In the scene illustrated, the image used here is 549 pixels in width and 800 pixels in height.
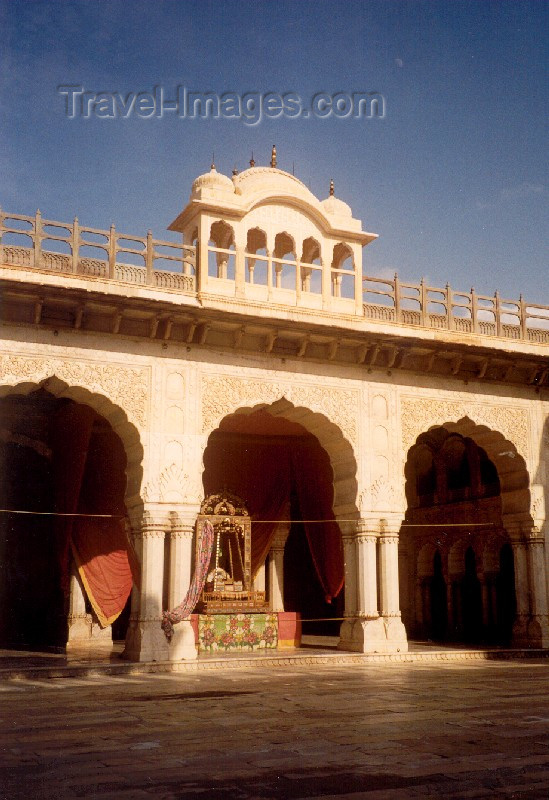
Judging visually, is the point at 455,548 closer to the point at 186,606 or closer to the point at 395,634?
the point at 395,634

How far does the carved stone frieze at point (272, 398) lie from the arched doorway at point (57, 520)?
9.65 ft

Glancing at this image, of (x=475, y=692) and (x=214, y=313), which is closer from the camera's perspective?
(x=475, y=692)

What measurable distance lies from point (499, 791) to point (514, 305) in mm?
11911

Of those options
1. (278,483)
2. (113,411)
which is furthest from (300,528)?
(113,411)

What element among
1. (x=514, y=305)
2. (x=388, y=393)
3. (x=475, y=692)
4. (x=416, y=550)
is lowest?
(x=475, y=692)

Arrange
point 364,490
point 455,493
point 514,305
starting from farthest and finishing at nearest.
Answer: point 455,493 < point 514,305 < point 364,490

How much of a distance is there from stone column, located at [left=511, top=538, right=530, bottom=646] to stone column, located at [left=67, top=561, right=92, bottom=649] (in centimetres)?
758

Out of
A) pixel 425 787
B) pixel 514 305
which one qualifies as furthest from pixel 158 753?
pixel 514 305

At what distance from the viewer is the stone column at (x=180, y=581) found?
11.3 metres

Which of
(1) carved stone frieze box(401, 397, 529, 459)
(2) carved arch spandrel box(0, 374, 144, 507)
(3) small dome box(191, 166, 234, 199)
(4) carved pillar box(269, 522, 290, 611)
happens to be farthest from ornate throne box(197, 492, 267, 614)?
(3) small dome box(191, 166, 234, 199)

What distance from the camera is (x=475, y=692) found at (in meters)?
8.53

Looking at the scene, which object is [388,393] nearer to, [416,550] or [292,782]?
[416,550]

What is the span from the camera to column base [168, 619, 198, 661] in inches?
442

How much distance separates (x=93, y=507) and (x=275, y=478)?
350 cm
